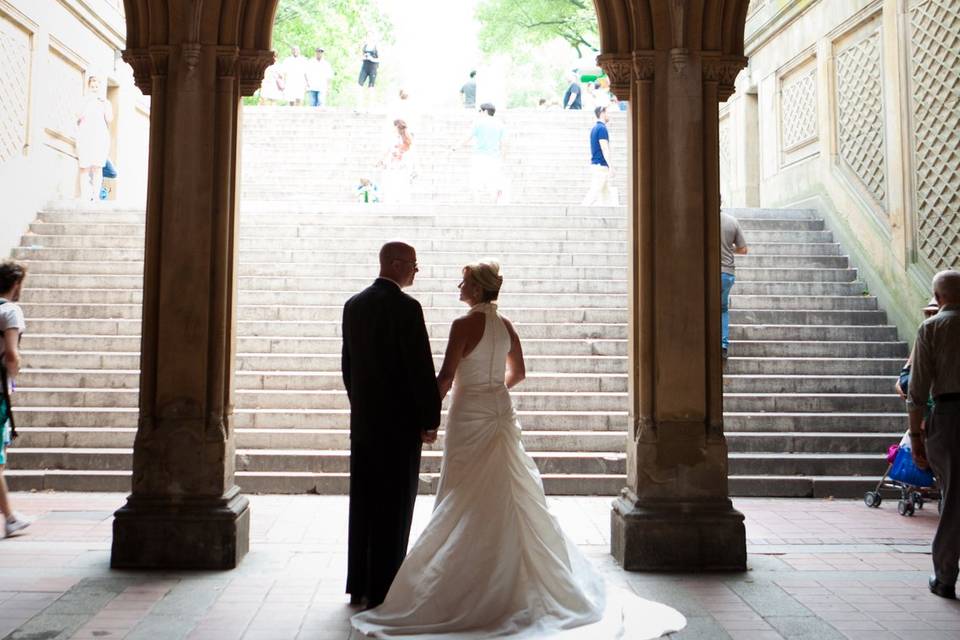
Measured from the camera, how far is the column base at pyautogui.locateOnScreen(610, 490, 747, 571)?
516cm

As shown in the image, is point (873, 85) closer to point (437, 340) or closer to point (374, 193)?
point (437, 340)

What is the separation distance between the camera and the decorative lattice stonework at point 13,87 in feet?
39.4

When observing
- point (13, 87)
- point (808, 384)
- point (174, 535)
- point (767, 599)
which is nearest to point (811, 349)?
point (808, 384)

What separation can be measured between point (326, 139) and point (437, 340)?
9.74 metres

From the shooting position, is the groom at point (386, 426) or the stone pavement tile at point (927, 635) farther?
the groom at point (386, 426)

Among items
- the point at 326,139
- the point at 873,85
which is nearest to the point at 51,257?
the point at 326,139

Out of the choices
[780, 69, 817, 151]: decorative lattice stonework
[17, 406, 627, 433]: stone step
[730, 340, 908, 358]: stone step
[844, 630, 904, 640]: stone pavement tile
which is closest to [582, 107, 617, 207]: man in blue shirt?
[780, 69, 817, 151]: decorative lattice stonework

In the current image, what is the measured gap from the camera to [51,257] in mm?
10680

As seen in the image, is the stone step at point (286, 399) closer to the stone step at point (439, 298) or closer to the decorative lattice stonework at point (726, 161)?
the stone step at point (439, 298)

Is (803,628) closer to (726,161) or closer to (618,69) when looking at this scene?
(618,69)

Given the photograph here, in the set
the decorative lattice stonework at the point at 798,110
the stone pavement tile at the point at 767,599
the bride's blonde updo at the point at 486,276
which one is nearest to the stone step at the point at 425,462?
the stone pavement tile at the point at 767,599

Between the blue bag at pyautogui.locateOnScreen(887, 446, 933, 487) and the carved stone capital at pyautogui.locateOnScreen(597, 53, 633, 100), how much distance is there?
12.1 ft

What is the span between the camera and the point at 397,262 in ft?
14.6

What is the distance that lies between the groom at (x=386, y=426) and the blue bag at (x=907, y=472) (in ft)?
14.4
